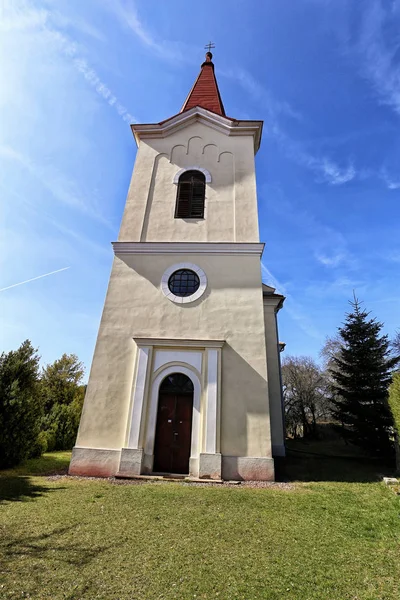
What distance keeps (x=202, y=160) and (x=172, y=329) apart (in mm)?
8085

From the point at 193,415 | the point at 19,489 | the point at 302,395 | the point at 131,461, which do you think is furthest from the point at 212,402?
the point at 302,395

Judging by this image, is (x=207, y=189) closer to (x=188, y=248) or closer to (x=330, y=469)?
(x=188, y=248)

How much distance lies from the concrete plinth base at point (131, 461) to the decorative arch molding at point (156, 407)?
308 mm

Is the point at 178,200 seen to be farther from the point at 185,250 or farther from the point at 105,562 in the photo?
the point at 105,562

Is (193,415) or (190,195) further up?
(190,195)

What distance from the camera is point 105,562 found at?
3.70 m

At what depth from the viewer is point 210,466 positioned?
29.0ft

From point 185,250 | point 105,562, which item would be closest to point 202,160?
point 185,250

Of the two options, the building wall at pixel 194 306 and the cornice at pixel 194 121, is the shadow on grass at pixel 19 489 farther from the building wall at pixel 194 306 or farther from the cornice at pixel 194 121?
the cornice at pixel 194 121

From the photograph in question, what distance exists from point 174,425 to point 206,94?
55.3ft

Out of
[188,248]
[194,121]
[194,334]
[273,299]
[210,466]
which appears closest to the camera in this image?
[210,466]

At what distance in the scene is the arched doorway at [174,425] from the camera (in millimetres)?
9367

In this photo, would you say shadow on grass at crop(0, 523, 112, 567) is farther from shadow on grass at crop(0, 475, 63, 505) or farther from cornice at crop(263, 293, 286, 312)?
cornice at crop(263, 293, 286, 312)

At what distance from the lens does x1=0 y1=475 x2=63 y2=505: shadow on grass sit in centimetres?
644
